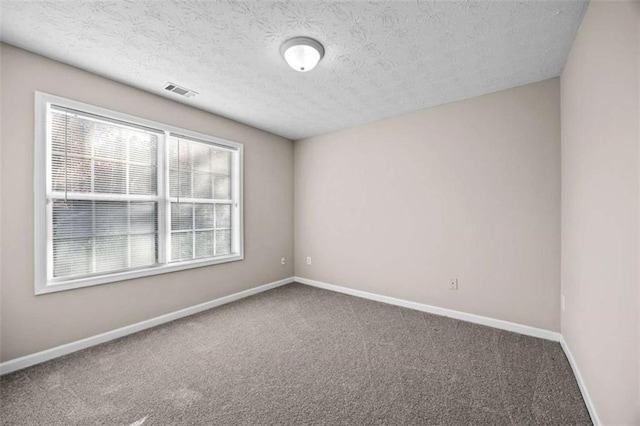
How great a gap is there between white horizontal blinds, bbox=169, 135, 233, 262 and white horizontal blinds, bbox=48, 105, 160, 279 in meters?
0.22

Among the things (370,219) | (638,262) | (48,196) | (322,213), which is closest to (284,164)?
(322,213)

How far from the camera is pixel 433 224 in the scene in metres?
3.18

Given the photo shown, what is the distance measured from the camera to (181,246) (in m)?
3.17

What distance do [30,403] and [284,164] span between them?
12.0 feet

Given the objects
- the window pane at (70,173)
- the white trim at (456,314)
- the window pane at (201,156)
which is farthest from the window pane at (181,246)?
the white trim at (456,314)

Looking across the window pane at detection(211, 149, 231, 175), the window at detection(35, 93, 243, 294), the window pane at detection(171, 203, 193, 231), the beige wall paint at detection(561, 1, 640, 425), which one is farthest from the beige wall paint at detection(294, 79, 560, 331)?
the window pane at detection(171, 203, 193, 231)

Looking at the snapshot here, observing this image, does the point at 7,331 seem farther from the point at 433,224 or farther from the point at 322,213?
the point at 433,224

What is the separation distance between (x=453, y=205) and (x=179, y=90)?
10.8 feet

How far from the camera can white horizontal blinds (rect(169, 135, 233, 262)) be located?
3.11 meters

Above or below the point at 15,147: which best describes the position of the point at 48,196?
below

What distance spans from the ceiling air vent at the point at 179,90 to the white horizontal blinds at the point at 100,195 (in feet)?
1.73

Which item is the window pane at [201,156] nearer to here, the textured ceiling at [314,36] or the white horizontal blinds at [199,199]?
the white horizontal blinds at [199,199]

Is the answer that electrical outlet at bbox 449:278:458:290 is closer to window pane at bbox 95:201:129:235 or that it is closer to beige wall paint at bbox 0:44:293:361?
beige wall paint at bbox 0:44:293:361

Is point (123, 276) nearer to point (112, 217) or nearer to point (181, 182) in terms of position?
point (112, 217)
